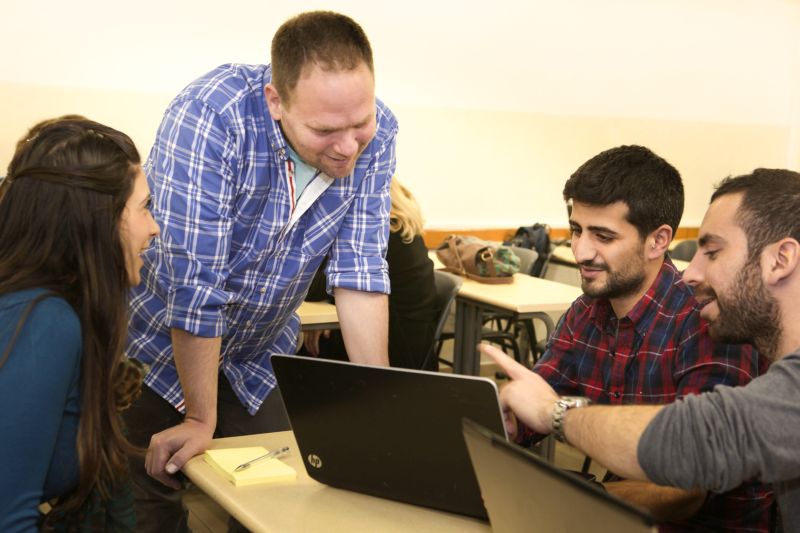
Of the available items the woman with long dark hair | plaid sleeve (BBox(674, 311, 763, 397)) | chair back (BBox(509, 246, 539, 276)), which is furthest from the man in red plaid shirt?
chair back (BBox(509, 246, 539, 276))

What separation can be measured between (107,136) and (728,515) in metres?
1.32

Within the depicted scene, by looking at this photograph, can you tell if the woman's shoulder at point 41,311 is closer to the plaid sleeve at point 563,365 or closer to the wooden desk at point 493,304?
the plaid sleeve at point 563,365

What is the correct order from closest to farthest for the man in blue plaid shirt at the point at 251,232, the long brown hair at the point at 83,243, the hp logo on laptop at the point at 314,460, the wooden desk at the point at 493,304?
the long brown hair at the point at 83,243 → the hp logo on laptop at the point at 314,460 → the man in blue plaid shirt at the point at 251,232 → the wooden desk at the point at 493,304

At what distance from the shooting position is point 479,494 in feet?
4.93

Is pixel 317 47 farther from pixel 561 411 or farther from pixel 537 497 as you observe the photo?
pixel 537 497

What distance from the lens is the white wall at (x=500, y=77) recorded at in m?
4.65

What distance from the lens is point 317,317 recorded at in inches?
139

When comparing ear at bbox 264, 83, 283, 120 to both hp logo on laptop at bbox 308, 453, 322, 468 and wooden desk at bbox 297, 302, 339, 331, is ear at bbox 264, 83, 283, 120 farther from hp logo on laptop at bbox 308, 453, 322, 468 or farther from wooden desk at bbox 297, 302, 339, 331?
wooden desk at bbox 297, 302, 339, 331

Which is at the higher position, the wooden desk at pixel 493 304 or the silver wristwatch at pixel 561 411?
the silver wristwatch at pixel 561 411

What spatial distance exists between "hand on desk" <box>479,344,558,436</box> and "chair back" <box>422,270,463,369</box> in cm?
214

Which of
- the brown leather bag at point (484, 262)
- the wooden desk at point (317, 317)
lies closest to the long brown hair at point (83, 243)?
the wooden desk at point (317, 317)

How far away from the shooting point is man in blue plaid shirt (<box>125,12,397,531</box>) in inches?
68.9

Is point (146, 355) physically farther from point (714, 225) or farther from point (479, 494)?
point (714, 225)

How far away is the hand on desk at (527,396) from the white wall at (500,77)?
3.76 m
